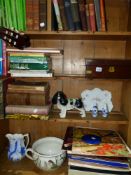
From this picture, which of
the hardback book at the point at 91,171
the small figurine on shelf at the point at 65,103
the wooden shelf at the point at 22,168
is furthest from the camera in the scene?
the small figurine on shelf at the point at 65,103

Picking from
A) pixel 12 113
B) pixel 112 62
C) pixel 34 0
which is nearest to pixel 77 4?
pixel 34 0

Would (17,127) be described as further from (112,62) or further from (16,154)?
(112,62)

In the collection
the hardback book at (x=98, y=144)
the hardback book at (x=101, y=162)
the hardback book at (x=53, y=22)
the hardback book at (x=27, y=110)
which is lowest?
the hardback book at (x=101, y=162)

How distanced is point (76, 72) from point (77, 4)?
0.50 m

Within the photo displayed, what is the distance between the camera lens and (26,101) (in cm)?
135

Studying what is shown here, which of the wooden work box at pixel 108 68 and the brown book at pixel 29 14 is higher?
the brown book at pixel 29 14

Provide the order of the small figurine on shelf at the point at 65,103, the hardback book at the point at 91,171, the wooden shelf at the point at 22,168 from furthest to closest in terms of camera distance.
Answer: the small figurine on shelf at the point at 65,103, the wooden shelf at the point at 22,168, the hardback book at the point at 91,171

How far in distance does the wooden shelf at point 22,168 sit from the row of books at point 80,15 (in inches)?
36.5

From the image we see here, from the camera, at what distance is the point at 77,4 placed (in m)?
1.21

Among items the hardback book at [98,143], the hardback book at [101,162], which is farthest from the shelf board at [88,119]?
the hardback book at [101,162]

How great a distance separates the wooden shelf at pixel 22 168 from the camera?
1.29 meters

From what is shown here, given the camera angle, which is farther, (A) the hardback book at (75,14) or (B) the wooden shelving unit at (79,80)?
(B) the wooden shelving unit at (79,80)

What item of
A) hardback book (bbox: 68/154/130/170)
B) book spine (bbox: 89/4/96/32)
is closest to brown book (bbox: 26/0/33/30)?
book spine (bbox: 89/4/96/32)

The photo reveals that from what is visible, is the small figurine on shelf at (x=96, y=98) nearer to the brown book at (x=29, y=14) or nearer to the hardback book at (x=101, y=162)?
the hardback book at (x=101, y=162)
